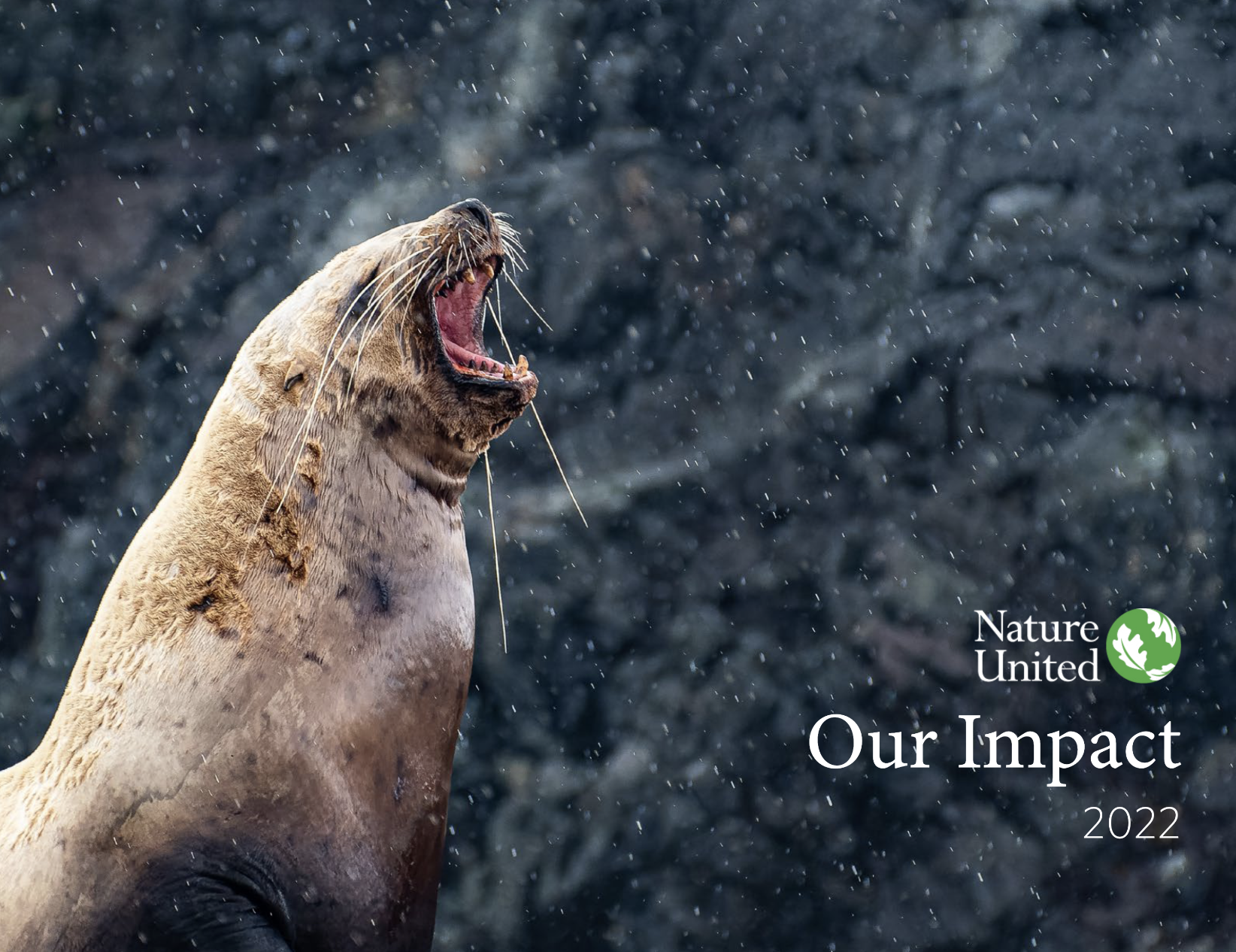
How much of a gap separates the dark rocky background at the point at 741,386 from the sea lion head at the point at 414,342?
2.32m

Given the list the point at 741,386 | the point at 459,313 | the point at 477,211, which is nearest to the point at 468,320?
the point at 459,313

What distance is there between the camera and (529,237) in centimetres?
509

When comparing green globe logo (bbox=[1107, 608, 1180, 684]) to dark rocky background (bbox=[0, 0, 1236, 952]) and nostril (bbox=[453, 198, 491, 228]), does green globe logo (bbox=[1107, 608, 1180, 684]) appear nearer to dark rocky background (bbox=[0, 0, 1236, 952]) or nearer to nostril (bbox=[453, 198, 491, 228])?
dark rocky background (bbox=[0, 0, 1236, 952])

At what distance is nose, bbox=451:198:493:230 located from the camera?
268cm

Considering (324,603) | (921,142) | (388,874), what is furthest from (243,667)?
(921,142)

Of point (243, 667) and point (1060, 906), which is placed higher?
point (243, 667)

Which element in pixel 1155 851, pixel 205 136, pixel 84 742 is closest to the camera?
pixel 84 742

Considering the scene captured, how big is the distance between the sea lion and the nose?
0.03 ft

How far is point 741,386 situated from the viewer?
16.6 feet

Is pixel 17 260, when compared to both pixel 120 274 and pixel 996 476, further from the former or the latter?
pixel 996 476

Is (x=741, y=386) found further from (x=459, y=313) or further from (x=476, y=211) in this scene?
(x=476, y=211)

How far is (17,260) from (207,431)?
306 cm

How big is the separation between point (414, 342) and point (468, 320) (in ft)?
0.82

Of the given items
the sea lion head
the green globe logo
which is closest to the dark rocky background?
the green globe logo
